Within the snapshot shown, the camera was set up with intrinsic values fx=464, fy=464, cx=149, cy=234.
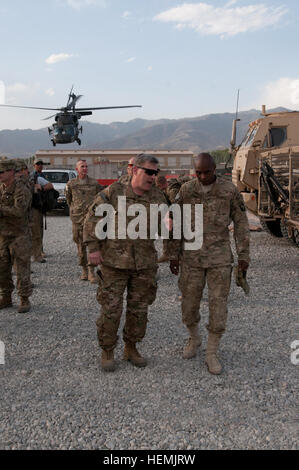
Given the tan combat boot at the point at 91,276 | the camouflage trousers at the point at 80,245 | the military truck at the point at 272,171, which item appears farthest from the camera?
the military truck at the point at 272,171

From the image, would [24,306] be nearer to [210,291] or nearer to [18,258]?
[18,258]

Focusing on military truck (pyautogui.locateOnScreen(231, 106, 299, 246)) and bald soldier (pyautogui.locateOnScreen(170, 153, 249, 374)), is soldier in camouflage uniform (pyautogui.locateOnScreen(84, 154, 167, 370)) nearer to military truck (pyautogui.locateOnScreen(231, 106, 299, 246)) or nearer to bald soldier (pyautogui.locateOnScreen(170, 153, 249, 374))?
bald soldier (pyautogui.locateOnScreen(170, 153, 249, 374))

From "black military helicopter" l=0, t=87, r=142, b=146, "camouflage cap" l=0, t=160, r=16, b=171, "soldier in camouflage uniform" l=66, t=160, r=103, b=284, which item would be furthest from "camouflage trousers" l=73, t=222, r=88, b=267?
"black military helicopter" l=0, t=87, r=142, b=146

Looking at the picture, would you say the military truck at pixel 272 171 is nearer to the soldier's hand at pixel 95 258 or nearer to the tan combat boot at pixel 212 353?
the tan combat boot at pixel 212 353

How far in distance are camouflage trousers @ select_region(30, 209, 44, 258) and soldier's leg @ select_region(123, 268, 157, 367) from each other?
4.48 m

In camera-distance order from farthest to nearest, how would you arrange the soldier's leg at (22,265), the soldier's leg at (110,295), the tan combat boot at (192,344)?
the soldier's leg at (22,265) < the tan combat boot at (192,344) < the soldier's leg at (110,295)

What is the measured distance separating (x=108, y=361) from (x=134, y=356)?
0.76 feet

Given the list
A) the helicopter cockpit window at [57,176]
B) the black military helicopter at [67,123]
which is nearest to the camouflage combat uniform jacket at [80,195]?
the helicopter cockpit window at [57,176]

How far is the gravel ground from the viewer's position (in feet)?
9.11

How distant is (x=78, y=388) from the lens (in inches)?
134

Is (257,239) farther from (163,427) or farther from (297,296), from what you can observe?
(163,427)

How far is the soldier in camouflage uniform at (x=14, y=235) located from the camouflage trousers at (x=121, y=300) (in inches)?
74.2

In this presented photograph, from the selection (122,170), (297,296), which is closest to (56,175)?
(122,170)

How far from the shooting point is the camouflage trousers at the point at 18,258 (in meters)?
5.22
